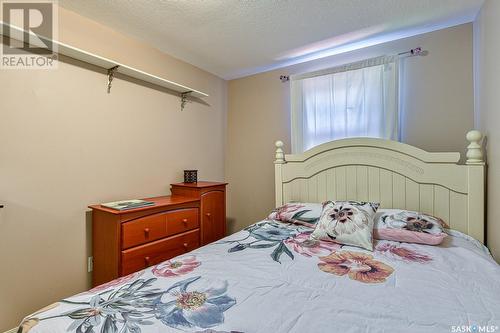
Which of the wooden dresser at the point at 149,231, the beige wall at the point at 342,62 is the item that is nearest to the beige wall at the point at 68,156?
the wooden dresser at the point at 149,231

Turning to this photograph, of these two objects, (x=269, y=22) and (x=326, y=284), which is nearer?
(x=326, y=284)

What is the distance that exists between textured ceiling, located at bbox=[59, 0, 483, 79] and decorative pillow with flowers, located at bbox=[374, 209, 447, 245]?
1.56 metres

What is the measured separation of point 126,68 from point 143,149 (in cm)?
73

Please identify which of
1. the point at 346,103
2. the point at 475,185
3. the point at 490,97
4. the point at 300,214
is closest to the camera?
the point at 490,97

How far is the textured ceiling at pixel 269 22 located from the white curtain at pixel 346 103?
0.92 ft

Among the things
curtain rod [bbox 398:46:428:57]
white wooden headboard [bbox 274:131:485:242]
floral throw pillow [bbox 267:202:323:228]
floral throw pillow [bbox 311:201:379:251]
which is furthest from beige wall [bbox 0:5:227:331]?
curtain rod [bbox 398:46:428:57]

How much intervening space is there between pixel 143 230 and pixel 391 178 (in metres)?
2.09

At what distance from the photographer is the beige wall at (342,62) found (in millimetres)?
2027

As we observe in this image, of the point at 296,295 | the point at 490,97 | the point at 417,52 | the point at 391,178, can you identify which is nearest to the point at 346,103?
the point at 417,52

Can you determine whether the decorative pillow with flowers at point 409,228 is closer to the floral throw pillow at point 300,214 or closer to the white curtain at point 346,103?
the floral throw pillow at point 300,214

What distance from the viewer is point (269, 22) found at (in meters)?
2.02

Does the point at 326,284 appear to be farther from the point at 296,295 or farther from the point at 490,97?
the point at 490,97

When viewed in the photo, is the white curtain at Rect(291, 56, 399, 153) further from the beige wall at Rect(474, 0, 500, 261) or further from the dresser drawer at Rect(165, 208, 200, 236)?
the dresser drawer at Rect(165, 208, 200, 236)

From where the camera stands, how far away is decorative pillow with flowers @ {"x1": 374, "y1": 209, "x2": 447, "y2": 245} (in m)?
1.55
